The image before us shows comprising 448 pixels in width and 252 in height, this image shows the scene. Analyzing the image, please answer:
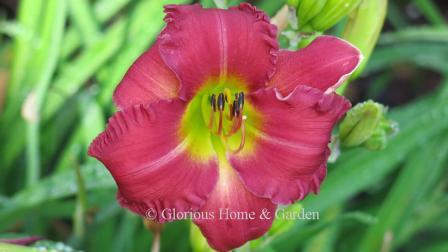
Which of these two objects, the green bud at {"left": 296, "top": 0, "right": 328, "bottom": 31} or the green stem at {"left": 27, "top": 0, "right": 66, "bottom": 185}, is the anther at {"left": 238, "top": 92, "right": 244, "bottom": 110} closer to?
the green bud at {"left": 296, "top": 0, "right": 328, "bottom": 31}

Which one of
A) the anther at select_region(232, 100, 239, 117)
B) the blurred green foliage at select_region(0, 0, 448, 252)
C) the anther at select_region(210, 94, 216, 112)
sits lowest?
the blurred green foliage at select_region(0, 0, 448, 252)

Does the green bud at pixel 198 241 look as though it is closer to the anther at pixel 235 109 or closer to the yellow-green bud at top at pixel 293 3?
the anther at pixel 235 109

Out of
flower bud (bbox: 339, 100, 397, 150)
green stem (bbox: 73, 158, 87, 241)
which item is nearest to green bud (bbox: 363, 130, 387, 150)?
flower bud (bbox: 339, 100, 397, 150)

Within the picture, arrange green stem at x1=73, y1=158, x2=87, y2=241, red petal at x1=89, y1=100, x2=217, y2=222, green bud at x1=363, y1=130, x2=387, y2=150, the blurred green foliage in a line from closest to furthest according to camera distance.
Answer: red petal at x1=89, y1=100, x2=217, y2=222
green bud at x1=363, y1=130, x2=387, y2=150
green stem at x1=73, y1=158, x2=87, y2=241
the blurred green foliage

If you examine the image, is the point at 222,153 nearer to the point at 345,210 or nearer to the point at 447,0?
the point at 345,210

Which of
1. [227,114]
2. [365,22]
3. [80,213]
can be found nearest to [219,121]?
[227,114]

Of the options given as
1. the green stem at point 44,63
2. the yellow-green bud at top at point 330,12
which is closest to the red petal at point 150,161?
the yellow-green bud at top at point 330,12
